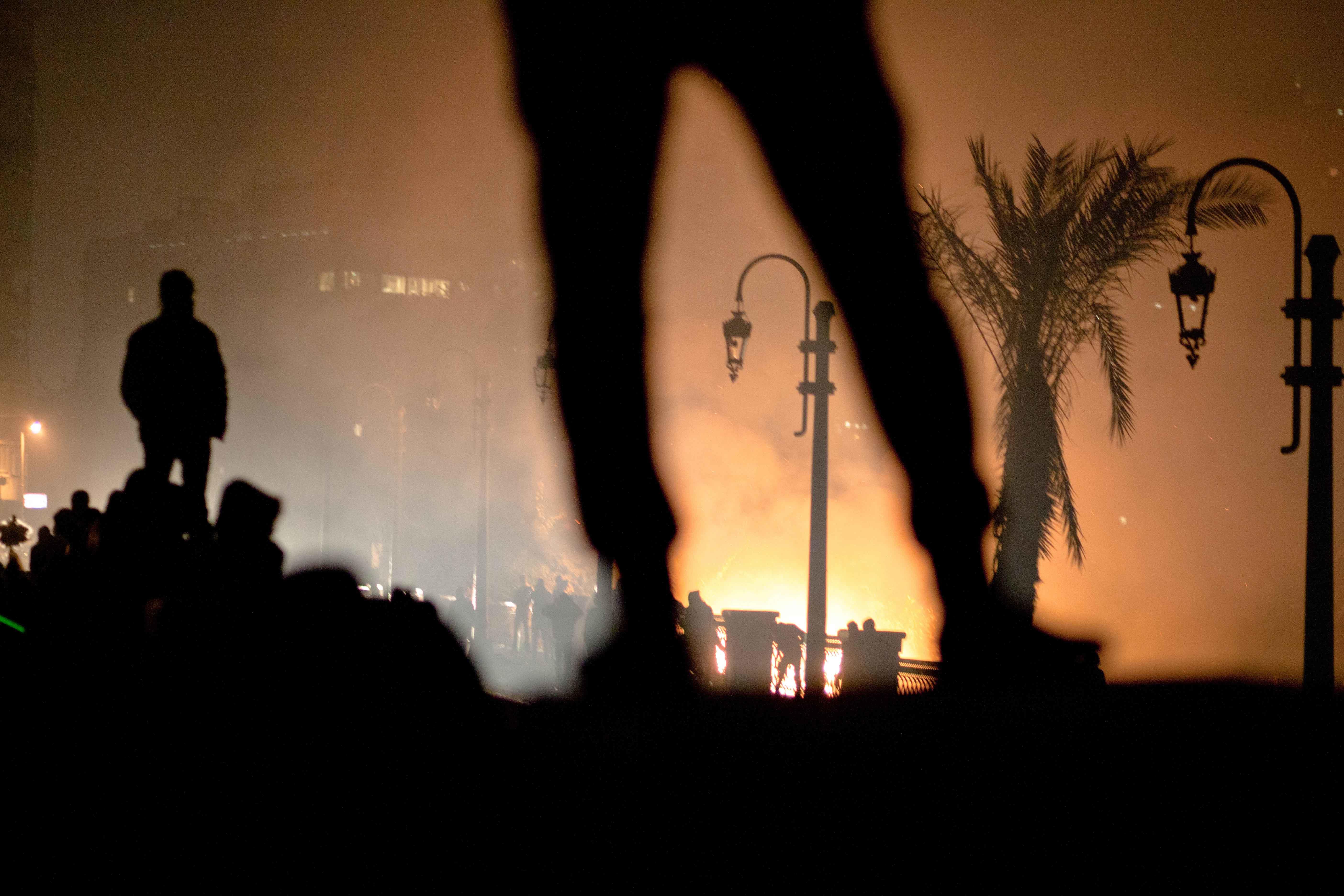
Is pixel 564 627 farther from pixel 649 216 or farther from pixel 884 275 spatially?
pixel 649 216

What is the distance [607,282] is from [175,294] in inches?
183

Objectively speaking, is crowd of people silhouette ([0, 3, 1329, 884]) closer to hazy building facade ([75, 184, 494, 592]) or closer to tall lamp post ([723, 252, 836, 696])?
tall lamp post ([723, 252, 836, 696])

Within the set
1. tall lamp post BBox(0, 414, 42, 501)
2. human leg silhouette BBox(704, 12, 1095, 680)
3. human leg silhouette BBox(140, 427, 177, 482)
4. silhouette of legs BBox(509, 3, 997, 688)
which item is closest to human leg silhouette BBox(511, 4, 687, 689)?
silhouette of legs BBox(509, 3, 997, 688)

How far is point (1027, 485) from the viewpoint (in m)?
12.9

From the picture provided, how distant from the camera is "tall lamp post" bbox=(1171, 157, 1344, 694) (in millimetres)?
7566

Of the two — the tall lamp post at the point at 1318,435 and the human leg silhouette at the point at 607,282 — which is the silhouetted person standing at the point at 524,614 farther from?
the tall lamp post at the point at 1318,435

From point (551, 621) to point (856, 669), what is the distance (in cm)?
781

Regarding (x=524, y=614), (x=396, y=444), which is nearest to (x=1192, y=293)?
(x=524, y=614)

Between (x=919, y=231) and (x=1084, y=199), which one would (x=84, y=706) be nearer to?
(x=919, y=231)

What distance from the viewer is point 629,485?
412 inches

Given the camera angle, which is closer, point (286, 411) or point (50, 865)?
point (50, 865)

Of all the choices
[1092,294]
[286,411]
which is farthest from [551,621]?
[286,411]

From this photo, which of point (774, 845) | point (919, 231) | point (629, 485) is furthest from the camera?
point (919, 231)

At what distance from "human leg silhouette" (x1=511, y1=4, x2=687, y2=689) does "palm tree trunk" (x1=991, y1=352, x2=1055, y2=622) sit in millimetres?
4727
